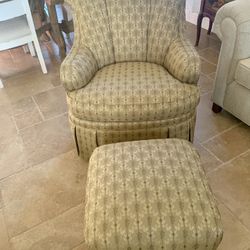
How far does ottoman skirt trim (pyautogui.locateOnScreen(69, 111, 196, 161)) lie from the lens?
4.97 ft

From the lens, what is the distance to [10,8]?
2172 millimetres

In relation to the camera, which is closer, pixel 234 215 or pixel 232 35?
pixel 234 215

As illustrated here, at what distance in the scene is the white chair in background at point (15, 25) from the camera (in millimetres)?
2168

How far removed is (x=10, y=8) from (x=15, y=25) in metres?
0.28

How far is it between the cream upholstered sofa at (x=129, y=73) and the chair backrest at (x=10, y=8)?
72 cm

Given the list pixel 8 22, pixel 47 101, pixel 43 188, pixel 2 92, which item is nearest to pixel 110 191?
pixel 43 188

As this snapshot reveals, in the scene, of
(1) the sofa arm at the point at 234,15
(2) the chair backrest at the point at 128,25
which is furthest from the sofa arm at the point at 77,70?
(1) the sofa arm at the point at 234,15

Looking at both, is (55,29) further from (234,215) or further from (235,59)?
(234,215)

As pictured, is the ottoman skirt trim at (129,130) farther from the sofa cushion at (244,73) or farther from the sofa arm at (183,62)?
the sofa cushion at (244,73)

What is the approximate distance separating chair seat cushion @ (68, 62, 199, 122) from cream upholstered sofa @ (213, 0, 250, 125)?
413 mm

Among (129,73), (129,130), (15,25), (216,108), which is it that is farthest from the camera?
(15,25)

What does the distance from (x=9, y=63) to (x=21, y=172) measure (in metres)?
1.56

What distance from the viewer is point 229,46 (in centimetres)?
171

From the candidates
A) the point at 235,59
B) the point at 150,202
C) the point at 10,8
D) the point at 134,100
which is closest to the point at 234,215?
the point at 150,202
